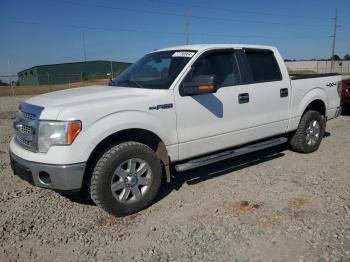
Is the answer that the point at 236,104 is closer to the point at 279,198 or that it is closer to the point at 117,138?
the point at 279,198

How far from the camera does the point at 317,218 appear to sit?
12.4ft

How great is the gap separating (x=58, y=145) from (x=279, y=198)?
268cm

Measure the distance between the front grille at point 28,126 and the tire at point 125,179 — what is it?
28.1 inches

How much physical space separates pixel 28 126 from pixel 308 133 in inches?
184

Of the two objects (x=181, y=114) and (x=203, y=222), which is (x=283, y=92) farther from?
(x=203, y=222)

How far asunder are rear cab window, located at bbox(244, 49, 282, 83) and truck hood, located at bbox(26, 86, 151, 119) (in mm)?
1812

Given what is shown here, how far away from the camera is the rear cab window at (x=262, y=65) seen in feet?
17.0

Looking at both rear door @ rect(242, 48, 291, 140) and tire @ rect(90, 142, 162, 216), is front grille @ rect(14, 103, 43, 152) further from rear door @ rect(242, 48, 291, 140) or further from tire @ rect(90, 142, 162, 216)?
rear door @ rect(242, 48, 291, 140)

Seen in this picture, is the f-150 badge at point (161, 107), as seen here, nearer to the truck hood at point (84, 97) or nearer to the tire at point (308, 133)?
the truck hood at point (84, 97)

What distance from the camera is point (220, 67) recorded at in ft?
15.9

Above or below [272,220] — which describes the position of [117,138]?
above

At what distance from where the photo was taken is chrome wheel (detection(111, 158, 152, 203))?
387 cm

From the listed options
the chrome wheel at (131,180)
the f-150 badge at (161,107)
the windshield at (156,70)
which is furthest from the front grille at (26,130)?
the windshield at (156,70)

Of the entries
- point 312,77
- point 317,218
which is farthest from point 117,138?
point 312,77
